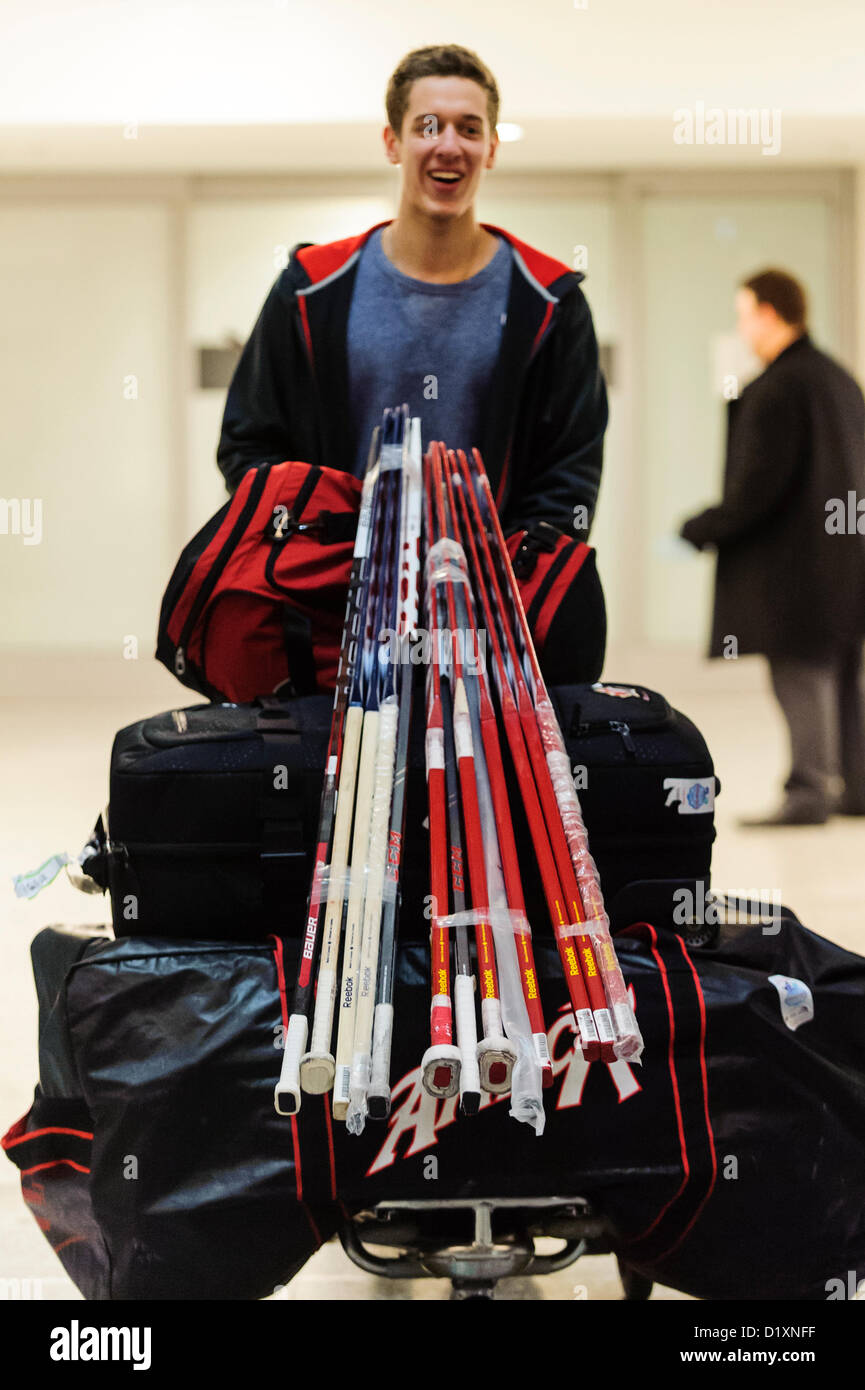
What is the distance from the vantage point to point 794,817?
393 centimetres

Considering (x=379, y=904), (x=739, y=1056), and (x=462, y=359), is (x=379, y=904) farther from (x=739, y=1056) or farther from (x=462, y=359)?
(x=462, y=359)

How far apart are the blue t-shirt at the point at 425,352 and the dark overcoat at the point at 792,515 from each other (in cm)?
219

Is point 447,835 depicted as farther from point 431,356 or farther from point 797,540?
point 797,540

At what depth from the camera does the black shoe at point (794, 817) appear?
12.8 ft

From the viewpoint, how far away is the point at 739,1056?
127 cm

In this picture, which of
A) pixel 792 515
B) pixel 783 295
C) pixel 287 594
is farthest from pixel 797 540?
pixel 287 594

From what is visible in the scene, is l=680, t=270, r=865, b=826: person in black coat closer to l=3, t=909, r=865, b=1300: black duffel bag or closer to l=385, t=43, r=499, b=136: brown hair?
l=385, t=43, r=499, b=136: brown hair

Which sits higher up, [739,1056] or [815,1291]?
[739,1056]

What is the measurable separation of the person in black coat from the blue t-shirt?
2.19 metres

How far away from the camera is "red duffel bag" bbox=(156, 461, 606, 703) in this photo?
1523mm

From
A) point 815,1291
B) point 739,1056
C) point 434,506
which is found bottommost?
point 815,1291

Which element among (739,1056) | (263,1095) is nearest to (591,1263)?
(739,1056)

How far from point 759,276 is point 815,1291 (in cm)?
318

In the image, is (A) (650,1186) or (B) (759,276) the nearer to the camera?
(A) (650,1186)
